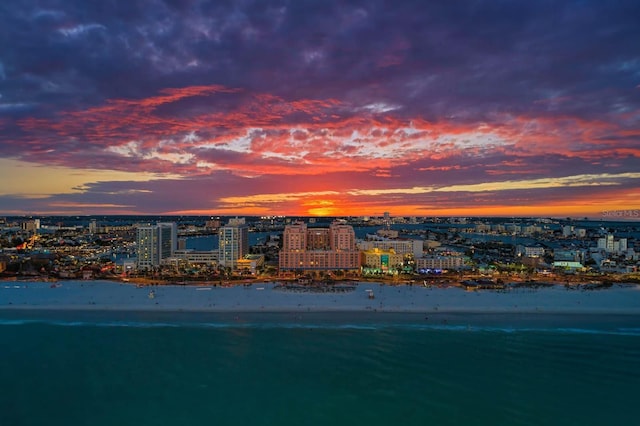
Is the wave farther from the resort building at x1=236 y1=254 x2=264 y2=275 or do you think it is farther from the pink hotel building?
the pink hotel building

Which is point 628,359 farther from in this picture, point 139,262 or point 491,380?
point 139,262

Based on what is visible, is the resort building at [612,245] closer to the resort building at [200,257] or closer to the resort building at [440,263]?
the resort building at [440,263]

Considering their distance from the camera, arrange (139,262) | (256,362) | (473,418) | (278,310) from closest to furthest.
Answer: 1. (473,418)
2. (256,362)
3. (278,310)
4. (139,262)

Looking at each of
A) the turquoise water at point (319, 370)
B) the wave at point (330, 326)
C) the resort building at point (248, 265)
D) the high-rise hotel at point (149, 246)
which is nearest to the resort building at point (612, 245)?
the turquoise water at point (319, 370)

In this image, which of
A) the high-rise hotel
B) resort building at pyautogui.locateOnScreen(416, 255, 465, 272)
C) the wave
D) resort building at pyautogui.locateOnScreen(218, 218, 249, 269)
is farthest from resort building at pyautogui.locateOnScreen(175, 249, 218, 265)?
the wave

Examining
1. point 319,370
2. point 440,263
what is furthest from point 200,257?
point 319,370

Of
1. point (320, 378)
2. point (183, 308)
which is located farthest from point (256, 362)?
point (183, 308)

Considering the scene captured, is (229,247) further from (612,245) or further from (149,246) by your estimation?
(612,245)
